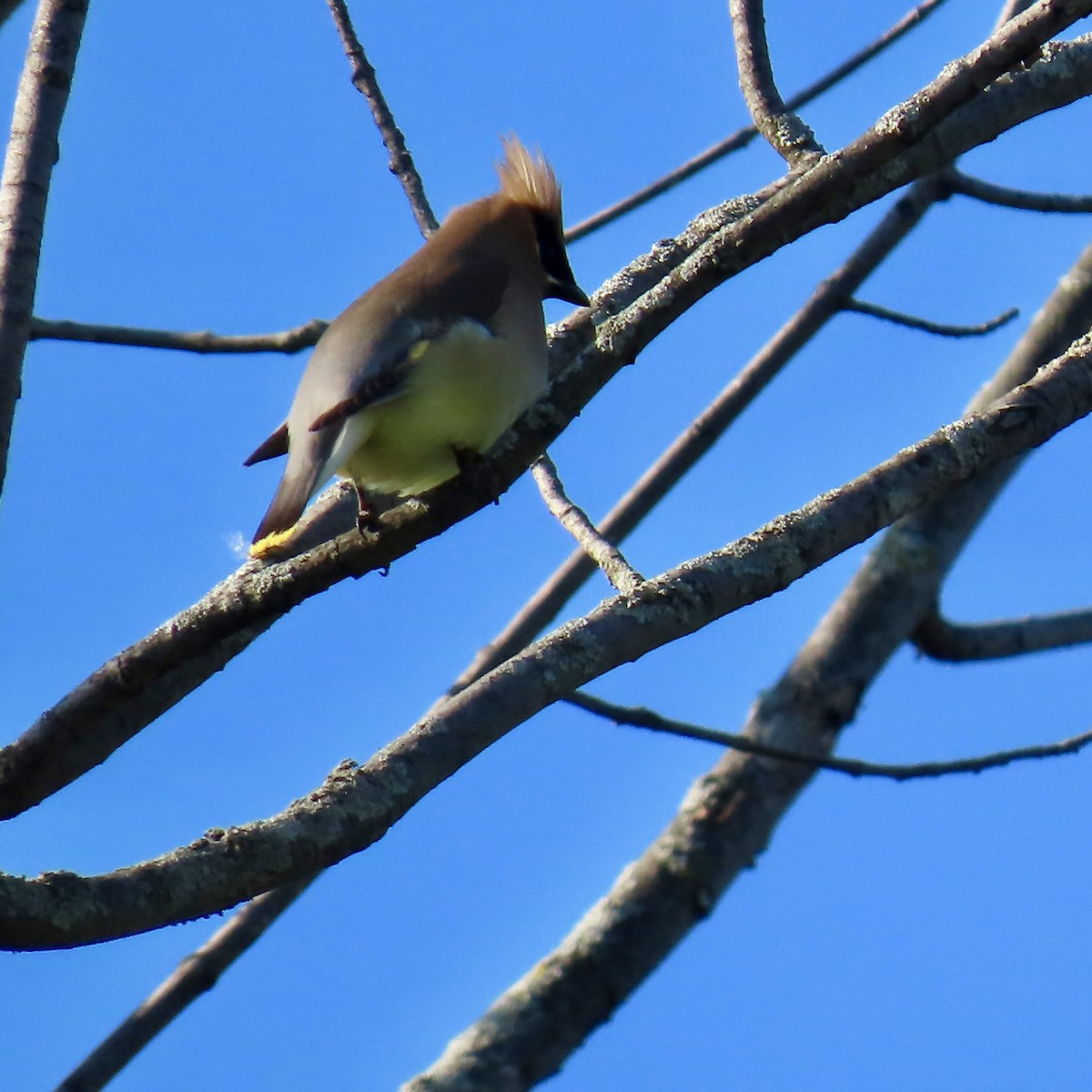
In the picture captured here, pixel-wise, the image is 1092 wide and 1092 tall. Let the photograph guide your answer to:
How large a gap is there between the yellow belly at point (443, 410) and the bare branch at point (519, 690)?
1.02 m

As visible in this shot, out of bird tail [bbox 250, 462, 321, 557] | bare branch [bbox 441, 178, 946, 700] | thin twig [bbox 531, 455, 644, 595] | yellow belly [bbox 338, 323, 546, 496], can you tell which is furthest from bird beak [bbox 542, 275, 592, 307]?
bird tail [bbox 250, 462, 321, 557]

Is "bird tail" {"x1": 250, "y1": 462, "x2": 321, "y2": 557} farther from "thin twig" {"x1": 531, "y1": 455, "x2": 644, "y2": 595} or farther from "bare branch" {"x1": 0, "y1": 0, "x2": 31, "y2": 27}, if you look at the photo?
"bare branch" {"x1": 0, "y1": 0, "x2": 31, "y2": 27}

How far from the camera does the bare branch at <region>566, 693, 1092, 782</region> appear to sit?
132 inches

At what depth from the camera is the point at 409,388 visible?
325 centimetres

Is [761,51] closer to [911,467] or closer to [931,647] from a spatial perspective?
[911,467]

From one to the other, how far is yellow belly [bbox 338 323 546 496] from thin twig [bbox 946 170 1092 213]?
167cm

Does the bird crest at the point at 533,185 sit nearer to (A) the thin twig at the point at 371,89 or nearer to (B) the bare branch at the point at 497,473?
(A) the thin twig at the point at 371,89

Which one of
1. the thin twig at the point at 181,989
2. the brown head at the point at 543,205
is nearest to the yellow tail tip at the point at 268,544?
the thin twig at the point at 181,989

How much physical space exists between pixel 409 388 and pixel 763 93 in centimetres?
90

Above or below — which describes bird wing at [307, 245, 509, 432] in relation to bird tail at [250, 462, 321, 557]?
above

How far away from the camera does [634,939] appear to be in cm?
470

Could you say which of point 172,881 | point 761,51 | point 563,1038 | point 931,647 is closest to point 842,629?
point 931,647

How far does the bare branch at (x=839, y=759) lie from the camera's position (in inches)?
132

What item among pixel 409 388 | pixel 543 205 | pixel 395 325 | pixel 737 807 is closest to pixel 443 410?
pixel 409 388
